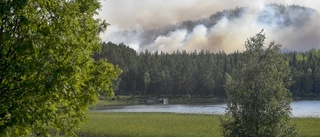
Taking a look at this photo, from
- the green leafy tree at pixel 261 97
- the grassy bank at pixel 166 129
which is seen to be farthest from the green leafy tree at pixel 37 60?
the grassy bank at pixel 166 129

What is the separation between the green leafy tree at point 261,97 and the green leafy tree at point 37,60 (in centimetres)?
1551

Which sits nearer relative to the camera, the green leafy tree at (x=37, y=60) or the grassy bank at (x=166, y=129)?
the green leafy tree at (x=37, y=60)

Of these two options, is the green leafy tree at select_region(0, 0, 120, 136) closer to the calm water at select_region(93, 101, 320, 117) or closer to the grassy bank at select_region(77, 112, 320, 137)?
the grassy bank at select_region(77, 112, 320, 137)

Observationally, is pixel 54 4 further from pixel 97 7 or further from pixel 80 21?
pixel 97 7

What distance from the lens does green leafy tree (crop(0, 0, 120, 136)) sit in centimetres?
1234

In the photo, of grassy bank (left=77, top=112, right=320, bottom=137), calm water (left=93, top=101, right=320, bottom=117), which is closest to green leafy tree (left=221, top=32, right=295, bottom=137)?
grassy bank (left=77, top=112, right=320, bottom=137)

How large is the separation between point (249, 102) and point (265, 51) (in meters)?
3.86

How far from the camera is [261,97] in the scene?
26719 mm

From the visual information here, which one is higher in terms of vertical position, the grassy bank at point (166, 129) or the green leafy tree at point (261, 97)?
the green leafy tree at point (261, 97)

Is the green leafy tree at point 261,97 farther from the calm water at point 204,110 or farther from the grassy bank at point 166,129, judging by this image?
the calm water at point 204,110

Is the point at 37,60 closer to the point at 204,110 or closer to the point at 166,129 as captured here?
the point at 166,129

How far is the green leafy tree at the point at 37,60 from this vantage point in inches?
486

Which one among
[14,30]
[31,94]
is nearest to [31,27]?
[14,30]

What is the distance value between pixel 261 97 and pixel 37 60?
58.4 feet
